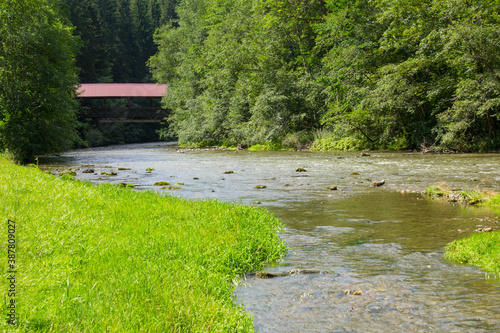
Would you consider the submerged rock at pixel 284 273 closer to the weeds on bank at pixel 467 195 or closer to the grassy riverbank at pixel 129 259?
the grassy riverbank at pixel 129 259

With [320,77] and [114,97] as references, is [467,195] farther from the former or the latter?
[114,97]

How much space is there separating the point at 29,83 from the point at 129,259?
76.5 feet

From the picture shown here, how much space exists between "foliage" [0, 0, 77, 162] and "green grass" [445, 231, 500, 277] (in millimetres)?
23133

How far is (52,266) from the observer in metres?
4.10

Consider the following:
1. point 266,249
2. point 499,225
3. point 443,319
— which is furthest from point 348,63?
point 443,319

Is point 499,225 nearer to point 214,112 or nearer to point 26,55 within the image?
point 26,55

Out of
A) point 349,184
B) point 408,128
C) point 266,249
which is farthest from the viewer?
point 408,128

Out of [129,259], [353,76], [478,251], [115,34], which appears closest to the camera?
[129,259]

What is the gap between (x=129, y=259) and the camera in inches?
183

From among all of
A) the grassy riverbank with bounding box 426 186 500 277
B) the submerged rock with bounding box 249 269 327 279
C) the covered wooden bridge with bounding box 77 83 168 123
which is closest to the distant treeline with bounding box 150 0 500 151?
the covered wooden bridge with bounding box 77 83 168 123

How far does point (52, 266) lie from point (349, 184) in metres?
10.6

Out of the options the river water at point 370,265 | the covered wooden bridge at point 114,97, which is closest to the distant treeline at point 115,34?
the covered wooden bridge at point 114,97

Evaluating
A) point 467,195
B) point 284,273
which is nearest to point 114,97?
point 467,195

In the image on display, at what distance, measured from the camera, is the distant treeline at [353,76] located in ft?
68.8
